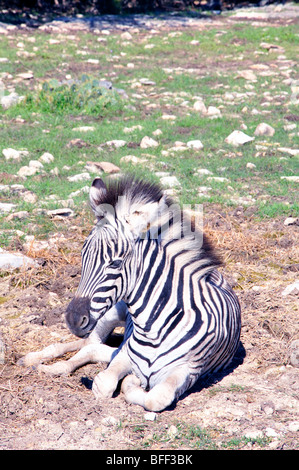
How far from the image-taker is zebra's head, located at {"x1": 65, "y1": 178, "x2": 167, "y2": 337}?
3.57m

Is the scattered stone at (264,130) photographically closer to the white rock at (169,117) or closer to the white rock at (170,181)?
the white rock at (169,117)

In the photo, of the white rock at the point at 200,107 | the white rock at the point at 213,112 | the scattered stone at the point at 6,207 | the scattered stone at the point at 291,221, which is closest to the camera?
the scattered stone at the point at 291,221

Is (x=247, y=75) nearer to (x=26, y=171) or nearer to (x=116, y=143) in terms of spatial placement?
(x=116, y=143)

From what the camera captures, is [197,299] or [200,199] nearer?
[197,299]

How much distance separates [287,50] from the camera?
15.9m

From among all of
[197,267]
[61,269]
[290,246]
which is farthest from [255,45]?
[197,267]

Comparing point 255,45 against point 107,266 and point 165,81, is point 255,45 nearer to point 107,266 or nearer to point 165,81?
point 165,81

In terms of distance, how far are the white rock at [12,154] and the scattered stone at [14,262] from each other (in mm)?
2945

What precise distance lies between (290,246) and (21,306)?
119 inches

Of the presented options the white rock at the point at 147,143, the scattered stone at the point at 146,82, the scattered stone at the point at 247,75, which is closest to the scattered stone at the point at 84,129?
the white rock at the point at 147,143

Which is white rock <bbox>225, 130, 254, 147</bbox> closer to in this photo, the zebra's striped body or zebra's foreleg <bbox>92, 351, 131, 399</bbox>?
the zebra's striped body

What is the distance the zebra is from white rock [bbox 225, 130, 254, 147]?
221 inches

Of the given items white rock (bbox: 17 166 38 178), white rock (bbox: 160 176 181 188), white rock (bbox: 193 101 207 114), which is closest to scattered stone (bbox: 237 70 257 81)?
white rock (bbox: 193 101 207 114)

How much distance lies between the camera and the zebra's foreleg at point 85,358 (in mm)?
4371
